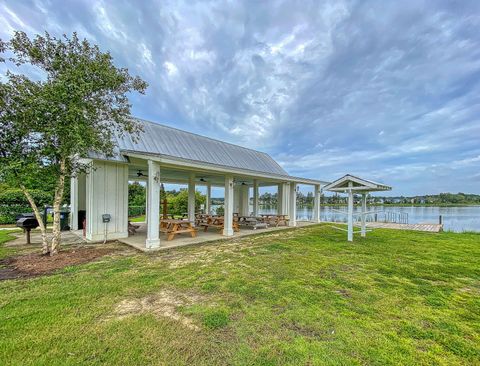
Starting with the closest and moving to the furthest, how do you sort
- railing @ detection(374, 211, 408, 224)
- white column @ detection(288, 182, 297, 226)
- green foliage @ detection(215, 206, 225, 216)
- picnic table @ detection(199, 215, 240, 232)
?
picnic table @ detection(199, 215, 240, 232) → white column @ detection(288, 182, 297, 226) → railing @ detection(374, 211, 408, 224) → green foliage @ detection(215, 206, 225, 216)

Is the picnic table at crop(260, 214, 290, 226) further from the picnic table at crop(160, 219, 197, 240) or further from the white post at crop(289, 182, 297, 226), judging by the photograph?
the picnic table at crop(160, 219, 197, 240)

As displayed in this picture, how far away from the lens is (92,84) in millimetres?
5184

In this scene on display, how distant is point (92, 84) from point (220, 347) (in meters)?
5.93

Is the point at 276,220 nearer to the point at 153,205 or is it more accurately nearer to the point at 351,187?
the point at 351,187

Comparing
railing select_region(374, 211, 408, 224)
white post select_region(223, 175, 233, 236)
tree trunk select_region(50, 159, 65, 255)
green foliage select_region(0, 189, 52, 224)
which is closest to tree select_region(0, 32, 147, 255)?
tree trunk select_region(50, 159, 65, 255)

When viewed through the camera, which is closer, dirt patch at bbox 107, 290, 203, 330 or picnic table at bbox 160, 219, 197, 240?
dirt patch at bbox 107, 290, 203, 330

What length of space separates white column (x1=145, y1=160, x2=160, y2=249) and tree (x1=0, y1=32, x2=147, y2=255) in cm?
144

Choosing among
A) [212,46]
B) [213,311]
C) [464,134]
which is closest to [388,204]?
[464,134]

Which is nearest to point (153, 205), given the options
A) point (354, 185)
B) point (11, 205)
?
point (354, 185)

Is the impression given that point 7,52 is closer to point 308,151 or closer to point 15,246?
point 15,246

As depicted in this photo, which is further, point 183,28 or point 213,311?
point 183,28

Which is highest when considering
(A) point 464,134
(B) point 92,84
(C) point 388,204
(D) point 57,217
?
(A) point 464,134

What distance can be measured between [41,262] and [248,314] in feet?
16.6

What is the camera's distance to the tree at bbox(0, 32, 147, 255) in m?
4.80
